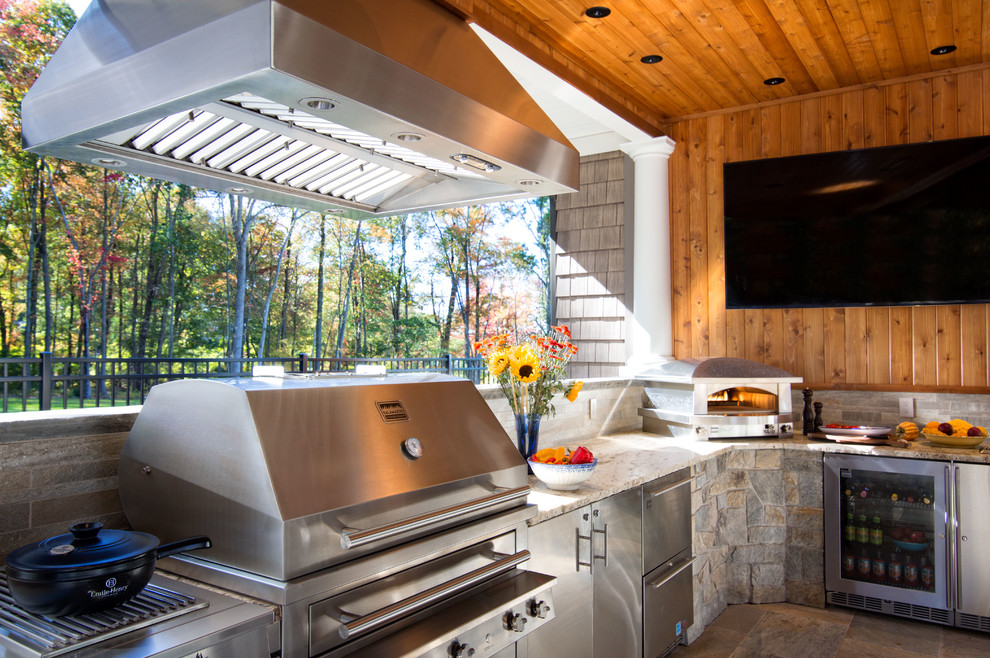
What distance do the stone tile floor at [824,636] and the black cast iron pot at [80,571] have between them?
248 cm

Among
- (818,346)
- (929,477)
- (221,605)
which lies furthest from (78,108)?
(818,346)

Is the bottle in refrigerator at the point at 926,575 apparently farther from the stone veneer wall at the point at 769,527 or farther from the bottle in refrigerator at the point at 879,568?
the stone veneer wall at the point at 769,527

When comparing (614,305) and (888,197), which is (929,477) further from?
(614,305)

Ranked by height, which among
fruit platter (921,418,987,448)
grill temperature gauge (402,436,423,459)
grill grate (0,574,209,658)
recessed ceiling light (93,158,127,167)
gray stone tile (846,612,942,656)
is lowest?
gray stone tile (846,612,942,656)

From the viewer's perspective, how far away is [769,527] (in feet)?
11.5

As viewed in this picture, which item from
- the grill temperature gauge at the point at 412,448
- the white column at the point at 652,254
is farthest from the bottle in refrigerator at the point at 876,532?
the grill temperature gauge at the point at 412,448

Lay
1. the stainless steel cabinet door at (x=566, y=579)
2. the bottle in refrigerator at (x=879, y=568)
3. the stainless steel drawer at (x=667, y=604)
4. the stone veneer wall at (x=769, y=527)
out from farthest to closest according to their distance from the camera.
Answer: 1. the stone veneer wall at (x=769, y=527)
2. the bottle in refrigerator at (x=879, y=568)
3. the stainless steel drawer at (x=667, y=604)
4. the stainless steel cabinet door at (x=566, y=579)

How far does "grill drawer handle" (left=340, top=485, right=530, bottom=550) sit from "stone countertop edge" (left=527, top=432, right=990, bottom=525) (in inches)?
9.2

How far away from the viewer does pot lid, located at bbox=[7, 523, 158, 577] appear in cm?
104

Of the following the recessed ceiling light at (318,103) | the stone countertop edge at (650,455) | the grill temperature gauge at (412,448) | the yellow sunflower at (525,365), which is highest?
the recessed ceiling light at (318,103)

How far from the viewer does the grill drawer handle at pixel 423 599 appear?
1269 millimetres

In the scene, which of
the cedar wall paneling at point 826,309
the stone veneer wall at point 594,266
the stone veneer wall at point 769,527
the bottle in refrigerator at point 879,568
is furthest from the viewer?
the stone veneer wall at point 594,266

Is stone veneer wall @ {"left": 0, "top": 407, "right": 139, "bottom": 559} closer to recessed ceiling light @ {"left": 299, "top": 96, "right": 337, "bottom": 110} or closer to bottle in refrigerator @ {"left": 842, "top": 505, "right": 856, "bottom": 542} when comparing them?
recessed ceiling light @ {"left": 299, "top": 96, "right": 337, "bottom": 110}

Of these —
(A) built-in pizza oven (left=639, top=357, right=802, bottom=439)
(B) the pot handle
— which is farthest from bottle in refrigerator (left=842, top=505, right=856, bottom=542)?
(B) the pot handle
